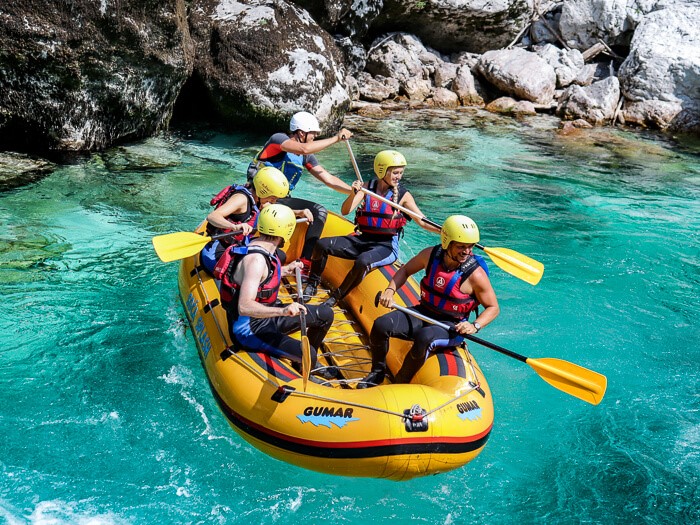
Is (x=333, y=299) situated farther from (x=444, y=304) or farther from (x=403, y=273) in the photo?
(x=444, y=304)

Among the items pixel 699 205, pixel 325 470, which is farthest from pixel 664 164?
pixel 325 470

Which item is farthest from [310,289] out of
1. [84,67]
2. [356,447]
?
[84,67]

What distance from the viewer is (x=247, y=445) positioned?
4781 millimetres

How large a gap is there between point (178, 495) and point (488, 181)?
25.9 ft

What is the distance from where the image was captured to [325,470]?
13.6 feet

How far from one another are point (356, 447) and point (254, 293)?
3.71ft

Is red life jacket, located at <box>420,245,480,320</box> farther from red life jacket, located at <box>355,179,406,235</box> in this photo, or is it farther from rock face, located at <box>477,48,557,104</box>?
rock face, located at <box>477,48,557,104</box>

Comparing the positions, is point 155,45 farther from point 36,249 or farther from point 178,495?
point 178,495

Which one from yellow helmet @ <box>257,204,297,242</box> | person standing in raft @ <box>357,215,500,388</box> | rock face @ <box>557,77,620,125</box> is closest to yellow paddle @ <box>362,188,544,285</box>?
person standing in raft @ <box>357,215,500,388</box>

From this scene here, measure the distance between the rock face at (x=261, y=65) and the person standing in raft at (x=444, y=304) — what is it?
300 inches

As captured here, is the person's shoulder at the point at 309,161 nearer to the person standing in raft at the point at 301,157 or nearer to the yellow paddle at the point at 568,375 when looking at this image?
the person standing in raft at the point at 301,157

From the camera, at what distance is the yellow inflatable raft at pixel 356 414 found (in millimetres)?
3982

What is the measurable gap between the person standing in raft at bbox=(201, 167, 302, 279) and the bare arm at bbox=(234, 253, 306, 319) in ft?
3.08

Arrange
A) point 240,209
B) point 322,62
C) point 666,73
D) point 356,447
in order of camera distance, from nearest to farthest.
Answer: point 356,447 → point 240,209 → point 322,62 → point 666,73
